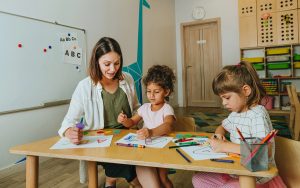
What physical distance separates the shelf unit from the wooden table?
15.8 ft

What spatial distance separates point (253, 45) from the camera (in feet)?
18.3

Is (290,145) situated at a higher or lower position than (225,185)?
higher

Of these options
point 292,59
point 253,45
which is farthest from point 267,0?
point 292,59

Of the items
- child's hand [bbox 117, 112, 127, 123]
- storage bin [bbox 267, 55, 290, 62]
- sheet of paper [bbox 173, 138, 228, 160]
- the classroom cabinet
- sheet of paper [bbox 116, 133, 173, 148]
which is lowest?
sheet of paper [bbox 173, 138, 228, 160]

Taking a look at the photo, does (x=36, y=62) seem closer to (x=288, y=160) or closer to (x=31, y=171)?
(x=31, y=171)

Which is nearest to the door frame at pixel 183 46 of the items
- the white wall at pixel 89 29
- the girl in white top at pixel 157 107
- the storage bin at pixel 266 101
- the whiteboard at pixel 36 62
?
the white wall at pixel 89 29

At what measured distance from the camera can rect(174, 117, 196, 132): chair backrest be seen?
161 cm

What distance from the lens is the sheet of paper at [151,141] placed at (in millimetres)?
1154

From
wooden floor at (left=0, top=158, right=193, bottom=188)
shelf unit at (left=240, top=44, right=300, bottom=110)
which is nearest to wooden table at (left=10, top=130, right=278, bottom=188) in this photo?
wooden floor at (left=0, top=158, right=193, bottom=188)

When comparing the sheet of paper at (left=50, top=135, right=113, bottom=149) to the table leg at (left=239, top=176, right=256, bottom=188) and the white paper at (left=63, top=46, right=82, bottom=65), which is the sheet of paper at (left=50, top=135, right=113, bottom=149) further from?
the white paper at (left=63, top=46, right=82, bottom=65)

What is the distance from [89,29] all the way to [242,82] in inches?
112

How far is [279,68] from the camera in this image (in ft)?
17.8

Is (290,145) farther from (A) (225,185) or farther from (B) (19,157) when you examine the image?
(B) (19,157)

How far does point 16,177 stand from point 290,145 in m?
2.31
